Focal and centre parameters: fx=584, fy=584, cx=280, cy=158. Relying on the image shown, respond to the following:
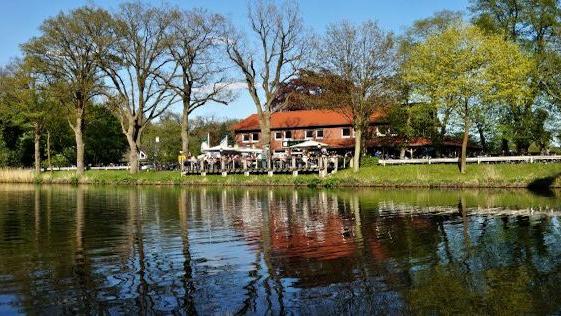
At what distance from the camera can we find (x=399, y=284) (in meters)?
11.6

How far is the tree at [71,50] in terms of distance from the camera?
5547cm

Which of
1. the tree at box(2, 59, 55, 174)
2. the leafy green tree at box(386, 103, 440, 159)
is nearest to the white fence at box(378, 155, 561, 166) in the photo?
the leafy green tree at box(386, 103, 440, 159)

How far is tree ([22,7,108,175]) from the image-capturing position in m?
55.5

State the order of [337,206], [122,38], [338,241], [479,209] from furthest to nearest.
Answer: [122,38]
[337,206]
[479,209]
[338,241]

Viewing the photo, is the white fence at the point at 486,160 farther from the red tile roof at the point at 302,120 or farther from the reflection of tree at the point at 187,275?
the reflection of tree at the point at 187,275

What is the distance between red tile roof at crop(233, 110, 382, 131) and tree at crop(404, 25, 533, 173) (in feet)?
78.1

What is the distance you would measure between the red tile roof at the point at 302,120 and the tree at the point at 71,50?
2615cm

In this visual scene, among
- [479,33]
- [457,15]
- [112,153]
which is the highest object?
[457,15]

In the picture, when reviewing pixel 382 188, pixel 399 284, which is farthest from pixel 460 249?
pixel 382 188

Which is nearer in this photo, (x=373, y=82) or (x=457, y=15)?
(x=373, y=82)

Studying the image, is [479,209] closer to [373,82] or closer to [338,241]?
[338,241]

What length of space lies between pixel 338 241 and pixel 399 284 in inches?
233

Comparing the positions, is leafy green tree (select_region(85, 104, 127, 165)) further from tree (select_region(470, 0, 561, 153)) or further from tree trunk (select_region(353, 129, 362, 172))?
tree (select_region(470, 0, 561, 153))

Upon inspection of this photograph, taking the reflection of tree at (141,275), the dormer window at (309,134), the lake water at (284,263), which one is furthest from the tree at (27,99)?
the reflection of tree at (141,275)
